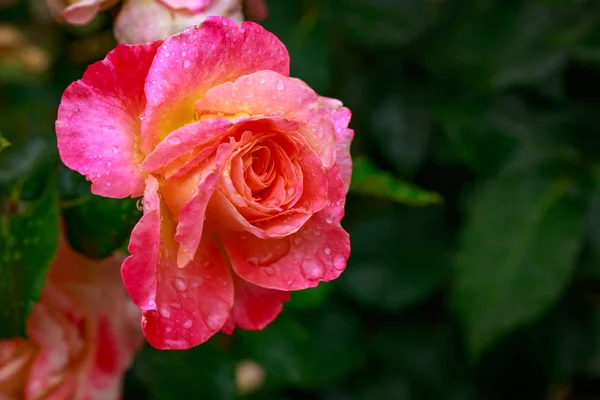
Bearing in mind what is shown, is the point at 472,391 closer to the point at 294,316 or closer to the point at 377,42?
the point at 294,316

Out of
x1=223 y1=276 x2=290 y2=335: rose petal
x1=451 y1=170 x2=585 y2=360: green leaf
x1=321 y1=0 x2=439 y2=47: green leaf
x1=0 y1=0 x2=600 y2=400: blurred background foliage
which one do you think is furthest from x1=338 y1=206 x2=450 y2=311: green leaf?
x1=223 y1=276 x2=290 y2=335: rose petal

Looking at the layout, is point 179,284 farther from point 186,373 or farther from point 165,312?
point 186,373

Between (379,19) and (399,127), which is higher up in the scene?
(379,19)

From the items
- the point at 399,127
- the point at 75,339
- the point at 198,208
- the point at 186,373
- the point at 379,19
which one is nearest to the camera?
the point at 198,208

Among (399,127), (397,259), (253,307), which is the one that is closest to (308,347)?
(397,259)

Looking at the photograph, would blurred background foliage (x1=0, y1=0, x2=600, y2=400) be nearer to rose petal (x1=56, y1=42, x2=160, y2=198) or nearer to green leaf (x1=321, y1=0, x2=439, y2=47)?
green leaf (x1=321, y1=0, x2=439, y2=47)

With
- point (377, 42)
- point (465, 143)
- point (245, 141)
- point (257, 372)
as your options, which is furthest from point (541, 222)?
point (245, 141)

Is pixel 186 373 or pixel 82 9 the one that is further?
pixel 186 373
